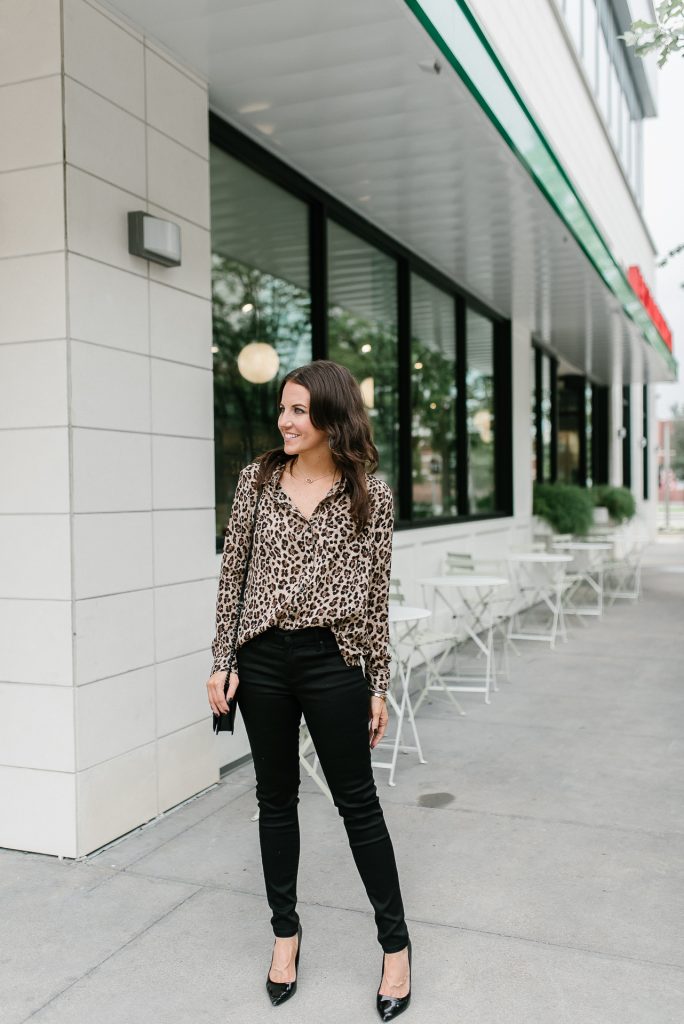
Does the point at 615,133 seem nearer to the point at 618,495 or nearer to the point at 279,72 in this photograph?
the point at 618,495

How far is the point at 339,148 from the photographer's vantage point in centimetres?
543

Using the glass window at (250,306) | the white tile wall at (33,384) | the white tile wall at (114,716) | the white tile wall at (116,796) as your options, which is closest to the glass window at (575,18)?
the glass window at (250,306)

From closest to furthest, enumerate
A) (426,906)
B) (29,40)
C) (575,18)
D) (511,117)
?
(426,906) < (29,40) < (511,117) < (575,18)

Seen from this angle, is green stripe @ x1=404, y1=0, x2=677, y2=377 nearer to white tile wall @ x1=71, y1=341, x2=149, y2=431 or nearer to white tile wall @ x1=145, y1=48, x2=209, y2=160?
white tile wall @ x1=145, y1=48, x2=209, y2=160

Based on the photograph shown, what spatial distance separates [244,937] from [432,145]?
4217 millimetres

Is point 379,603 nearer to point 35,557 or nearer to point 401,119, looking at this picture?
point 35,557

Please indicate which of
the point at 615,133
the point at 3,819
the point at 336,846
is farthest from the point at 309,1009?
the point at 615,133

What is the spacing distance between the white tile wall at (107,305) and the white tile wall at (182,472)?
1.48 ft

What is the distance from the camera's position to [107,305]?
12.4 ft

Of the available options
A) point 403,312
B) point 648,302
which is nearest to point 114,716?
point 403,312

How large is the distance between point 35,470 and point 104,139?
53.6 inches

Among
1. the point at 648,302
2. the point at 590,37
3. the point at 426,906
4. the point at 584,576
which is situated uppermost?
the point at 590,37

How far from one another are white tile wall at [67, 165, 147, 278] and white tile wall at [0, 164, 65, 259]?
0.05 meters

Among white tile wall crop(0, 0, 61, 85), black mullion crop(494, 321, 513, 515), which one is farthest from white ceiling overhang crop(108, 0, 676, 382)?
black mullion crop(494, 321, 513, 515)
